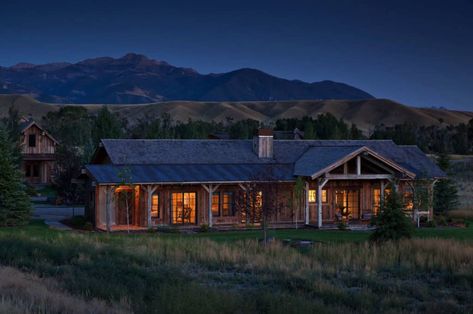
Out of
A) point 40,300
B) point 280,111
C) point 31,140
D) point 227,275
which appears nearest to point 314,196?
point 227,275

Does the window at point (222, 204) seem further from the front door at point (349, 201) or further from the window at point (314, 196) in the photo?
the front door at point (349, 201)

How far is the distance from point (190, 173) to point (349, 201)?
357 inches

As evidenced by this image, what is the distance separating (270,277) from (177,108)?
510ft

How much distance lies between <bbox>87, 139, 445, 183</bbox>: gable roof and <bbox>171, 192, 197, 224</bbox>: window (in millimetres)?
1265

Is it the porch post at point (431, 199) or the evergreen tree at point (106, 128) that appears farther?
the evergreen tree at point (106, 128)

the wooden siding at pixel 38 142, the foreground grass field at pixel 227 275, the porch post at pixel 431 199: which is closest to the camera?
the foreground grass field at pixel 227 275

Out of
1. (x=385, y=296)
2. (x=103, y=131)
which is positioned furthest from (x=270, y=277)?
(x=103, y=131)

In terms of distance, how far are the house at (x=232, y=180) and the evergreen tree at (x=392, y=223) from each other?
5765mm

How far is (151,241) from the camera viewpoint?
24.5m

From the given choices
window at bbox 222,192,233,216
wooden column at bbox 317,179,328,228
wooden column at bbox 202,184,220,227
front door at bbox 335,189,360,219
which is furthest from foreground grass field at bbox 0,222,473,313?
front door at bbox 335,189,360,219

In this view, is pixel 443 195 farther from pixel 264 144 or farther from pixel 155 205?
pixel 155 205

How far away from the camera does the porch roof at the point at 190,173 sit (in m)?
A: 30.4

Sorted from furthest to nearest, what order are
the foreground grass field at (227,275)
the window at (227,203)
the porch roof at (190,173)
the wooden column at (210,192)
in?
the window at (227,203), the wooden column at (210,192), the porch roof at (190,173), the foreground grass field at (227,275)

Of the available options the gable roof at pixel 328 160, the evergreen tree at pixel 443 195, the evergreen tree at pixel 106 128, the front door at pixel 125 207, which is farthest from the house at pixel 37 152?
the evergreen tree at pixel 443 195
